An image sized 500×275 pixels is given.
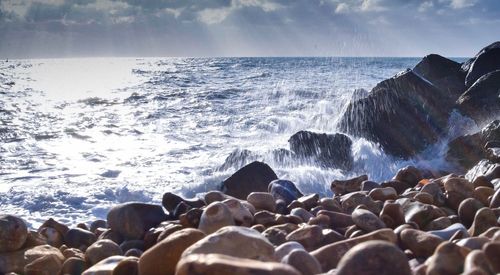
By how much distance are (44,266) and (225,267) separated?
1.59 meters

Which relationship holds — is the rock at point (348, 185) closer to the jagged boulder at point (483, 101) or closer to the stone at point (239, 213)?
the stone at point (239, 213)

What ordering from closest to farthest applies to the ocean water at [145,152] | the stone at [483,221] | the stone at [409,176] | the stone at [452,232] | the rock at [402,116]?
the stone at [452,232], the stone at [483,221], the stone at [409,176], the ocean water at [145,152], the rock at [402,116]

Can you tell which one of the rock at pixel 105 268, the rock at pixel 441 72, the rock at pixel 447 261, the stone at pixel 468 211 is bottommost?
the rock at pixel 105 268

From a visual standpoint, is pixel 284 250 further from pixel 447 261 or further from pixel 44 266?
pixel 44 266

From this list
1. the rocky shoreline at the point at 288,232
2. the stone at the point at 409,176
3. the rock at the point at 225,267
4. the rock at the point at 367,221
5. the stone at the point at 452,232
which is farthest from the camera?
the stone at the point at 409,176

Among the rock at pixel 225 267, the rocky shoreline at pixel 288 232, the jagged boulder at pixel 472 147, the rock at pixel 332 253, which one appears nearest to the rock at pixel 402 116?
the jagged boulder at pixel 472 147

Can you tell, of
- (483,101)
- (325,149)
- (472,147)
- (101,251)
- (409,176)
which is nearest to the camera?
(101,251)

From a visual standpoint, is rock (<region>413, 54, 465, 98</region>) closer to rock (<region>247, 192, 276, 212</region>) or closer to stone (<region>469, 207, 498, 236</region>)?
rock (<region>247, 192, 276, 212</region>)

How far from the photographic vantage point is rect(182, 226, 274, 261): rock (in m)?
1.79

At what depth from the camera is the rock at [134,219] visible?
10.8ft

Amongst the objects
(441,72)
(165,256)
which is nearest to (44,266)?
(165,256)

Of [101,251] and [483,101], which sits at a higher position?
[483,101]

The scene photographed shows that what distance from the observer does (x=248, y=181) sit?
5.34 metres

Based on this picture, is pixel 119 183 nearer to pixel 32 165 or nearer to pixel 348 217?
pixel 32 165
